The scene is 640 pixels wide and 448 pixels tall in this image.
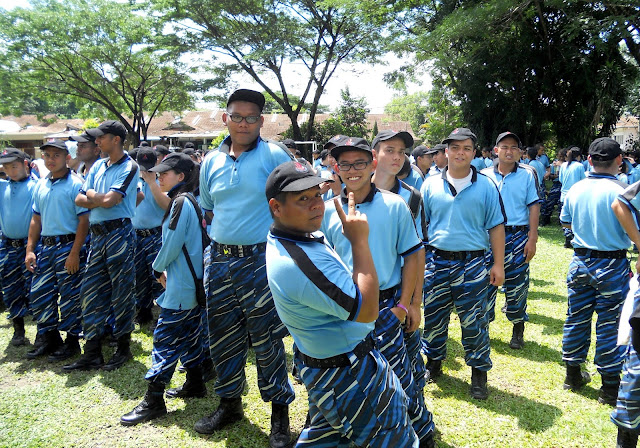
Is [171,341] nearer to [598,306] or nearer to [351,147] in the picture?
[351,147]

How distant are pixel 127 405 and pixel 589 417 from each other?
399cm

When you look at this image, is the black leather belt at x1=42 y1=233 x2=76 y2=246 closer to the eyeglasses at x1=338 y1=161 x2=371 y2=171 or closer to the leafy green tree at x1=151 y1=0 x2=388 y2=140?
the eyeglasses at x1=338 y1=161 x2=371 y2=171

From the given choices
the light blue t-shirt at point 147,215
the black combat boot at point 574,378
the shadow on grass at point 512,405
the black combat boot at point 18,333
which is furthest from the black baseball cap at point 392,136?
the black combat boot at point 18,333

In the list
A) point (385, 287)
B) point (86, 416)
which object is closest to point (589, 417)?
point (385, 287)

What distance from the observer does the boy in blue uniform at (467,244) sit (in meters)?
4.14

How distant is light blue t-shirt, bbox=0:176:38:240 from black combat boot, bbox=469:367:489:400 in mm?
5412

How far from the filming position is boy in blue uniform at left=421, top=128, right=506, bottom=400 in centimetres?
414

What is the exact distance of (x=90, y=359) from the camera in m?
5.01

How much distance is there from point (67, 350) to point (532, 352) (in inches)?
209

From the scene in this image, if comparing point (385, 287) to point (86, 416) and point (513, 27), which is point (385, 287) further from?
point (513, 27)

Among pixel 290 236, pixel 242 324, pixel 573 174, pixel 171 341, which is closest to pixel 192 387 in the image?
pixel 171 341

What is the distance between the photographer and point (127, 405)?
4223 millimetres

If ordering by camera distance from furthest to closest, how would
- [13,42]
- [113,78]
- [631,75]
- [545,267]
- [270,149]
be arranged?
[113,78] < [13,42] < [631,75] < [545,267] < [270,149]

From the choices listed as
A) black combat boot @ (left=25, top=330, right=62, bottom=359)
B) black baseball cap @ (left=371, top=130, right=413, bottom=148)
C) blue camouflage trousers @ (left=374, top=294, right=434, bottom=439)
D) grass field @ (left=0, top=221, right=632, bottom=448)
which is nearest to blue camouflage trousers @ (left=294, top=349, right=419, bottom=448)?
blue camouflage trousers @ (left=374, top=294, right=434, bottom=439)
